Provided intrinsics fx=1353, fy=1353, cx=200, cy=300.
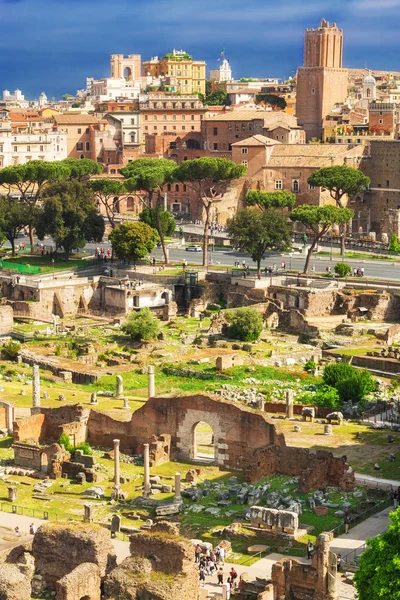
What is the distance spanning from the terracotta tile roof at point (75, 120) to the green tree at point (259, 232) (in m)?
47.1

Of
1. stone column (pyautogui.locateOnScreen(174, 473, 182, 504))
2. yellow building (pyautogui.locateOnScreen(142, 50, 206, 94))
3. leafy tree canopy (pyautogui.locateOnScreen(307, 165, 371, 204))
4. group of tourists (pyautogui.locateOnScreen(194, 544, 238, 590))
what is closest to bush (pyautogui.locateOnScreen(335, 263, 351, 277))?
leafy tree canopy (pyautogui.locateOnScreen(307, 165, 371, 204))

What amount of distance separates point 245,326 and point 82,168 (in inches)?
1588

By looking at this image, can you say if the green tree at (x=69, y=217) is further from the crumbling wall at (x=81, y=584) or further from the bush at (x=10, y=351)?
the crumbling wall at (x=81, y=584)

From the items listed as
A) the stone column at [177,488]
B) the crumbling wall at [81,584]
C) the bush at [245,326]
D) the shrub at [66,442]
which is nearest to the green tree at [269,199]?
the bush at [245,326]

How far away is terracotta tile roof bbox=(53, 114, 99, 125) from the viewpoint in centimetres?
11981

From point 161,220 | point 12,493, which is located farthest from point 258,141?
point 12,493

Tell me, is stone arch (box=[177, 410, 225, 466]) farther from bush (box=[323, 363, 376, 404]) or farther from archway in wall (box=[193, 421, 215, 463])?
bush (box=[323, 363, 376, 404])

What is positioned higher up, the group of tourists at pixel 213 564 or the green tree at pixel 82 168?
the green tree at pixel 82 168

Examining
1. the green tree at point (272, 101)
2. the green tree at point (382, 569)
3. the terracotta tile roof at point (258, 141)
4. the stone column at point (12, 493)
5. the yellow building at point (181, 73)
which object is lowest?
the stone column at point (12, 493)

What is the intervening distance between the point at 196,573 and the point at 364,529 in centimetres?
784

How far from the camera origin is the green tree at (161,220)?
8375cm

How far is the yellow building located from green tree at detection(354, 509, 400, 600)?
126870 mm

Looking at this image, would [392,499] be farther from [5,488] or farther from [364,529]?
[5,488]

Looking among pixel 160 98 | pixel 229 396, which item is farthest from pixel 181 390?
pixel 160 98
